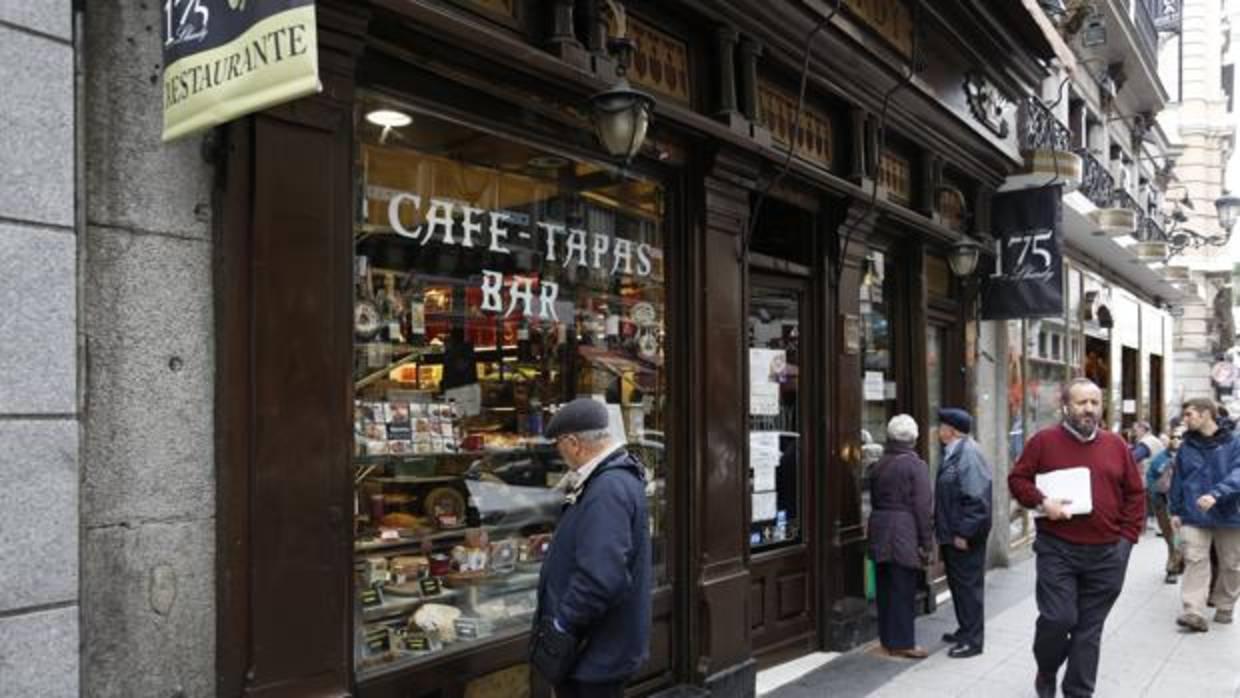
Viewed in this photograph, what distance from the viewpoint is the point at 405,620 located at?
4.81 m

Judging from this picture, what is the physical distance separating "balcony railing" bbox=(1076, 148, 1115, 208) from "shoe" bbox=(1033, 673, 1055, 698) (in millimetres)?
10424

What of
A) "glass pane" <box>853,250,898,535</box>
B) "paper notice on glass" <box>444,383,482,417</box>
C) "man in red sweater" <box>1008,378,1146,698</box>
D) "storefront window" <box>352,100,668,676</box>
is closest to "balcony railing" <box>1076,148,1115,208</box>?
"glass pane" <box>853,250,898,535</box>

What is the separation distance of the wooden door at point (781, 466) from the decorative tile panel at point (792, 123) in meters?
1.00

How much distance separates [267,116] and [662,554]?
364 cm

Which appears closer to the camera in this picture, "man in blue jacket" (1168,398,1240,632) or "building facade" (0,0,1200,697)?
"building facade" (0,0,1200,697)

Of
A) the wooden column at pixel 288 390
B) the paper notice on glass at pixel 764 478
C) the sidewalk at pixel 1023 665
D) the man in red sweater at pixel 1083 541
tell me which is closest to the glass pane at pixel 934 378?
the sidewalk at pixel 1023 665

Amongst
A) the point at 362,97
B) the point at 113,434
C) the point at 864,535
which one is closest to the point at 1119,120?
the point at 864,535

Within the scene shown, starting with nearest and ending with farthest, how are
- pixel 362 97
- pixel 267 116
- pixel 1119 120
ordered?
1. pixel 267 116
2. pixel 362 97
3. pixel 1119 120

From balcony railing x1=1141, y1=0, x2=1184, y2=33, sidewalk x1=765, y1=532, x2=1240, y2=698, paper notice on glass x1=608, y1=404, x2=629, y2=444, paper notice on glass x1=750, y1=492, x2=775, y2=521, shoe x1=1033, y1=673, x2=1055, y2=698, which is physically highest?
balcony railing x1=1141, y1=0, x2=1184, y2=33

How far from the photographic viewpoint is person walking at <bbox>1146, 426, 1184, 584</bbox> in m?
10.9

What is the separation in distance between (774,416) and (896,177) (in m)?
2.96

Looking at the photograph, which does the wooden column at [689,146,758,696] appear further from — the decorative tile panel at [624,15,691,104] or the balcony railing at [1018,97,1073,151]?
the balcony railing at [1018,97,1073,151]

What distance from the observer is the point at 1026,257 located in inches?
431

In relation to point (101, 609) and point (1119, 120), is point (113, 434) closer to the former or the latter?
point (101, 609)
